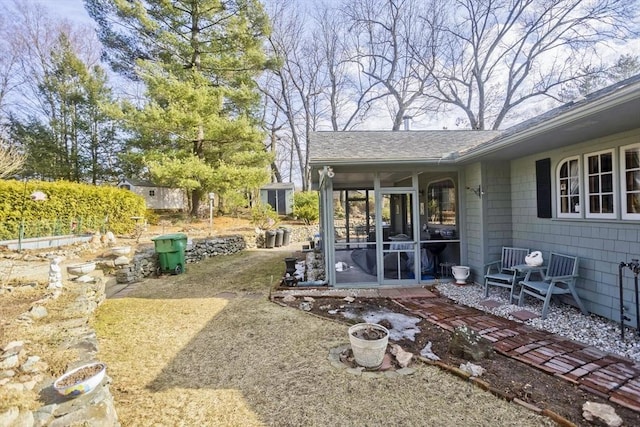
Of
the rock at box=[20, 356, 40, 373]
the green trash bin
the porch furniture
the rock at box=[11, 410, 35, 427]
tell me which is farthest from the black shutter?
the green trash bin

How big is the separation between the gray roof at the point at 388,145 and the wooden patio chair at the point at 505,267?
218 cm

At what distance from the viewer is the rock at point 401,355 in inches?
131

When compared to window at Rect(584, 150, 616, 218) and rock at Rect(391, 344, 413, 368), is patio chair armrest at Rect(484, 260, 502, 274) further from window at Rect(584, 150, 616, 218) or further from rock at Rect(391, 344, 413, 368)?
rock at Rect(391, 344, 413, 368)

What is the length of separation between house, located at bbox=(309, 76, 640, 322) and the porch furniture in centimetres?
14

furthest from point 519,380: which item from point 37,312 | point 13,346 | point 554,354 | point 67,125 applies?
point 67,125

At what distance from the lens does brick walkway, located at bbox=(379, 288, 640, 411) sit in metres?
2.85

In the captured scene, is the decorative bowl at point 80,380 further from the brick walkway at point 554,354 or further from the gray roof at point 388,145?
the gray roof at point 388,145

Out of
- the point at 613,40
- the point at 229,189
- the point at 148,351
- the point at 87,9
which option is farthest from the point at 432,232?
the point at 87,9

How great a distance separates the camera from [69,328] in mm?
3854

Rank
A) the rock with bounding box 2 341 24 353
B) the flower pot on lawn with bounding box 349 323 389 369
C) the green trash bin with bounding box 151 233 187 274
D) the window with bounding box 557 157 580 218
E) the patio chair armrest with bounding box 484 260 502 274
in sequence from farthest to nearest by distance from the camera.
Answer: the green trash bin with bounding box 151 233 187 274 < the patio chair armrest with bounding box 484 260 502 274 < the window with bounding box 557 157 580 218 < the flower pot on lawn with bounding box 349 323 389 369 < the rock with bounding box 2 341 24 353

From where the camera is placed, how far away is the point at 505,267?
6.00m

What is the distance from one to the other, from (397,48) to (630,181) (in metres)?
18.3

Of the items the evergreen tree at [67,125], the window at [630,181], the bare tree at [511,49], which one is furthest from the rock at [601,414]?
the evergreen tree at [67,125]

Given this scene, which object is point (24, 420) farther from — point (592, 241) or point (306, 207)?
point (306, 207)
